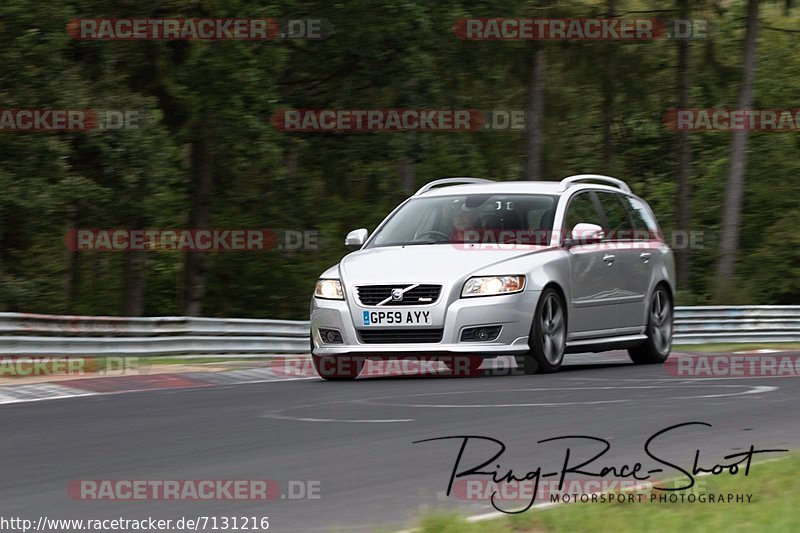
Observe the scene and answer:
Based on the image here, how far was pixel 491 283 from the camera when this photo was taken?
42.8 feet

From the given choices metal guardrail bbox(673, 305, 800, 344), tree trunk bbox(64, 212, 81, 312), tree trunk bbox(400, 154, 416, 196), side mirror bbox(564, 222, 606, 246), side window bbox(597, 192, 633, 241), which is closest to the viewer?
side mirror bbox(564, 222, 606, 246)

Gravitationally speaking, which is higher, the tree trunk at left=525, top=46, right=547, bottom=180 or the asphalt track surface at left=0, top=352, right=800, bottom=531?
the tree trunk at left=525, top=46, right=547, bottom=180

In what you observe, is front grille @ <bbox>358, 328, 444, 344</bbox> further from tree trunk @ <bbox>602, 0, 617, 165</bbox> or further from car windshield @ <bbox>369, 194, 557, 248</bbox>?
tree trunk @ <bbox>602, 0, 617, 165</bbox>

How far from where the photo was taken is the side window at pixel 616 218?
15469 millimetres

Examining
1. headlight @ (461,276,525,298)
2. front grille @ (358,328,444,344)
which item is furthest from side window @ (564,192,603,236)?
front grille @ (358,328,444,344)

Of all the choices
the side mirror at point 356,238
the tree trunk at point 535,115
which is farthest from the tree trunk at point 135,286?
the side mirror at point 356,238

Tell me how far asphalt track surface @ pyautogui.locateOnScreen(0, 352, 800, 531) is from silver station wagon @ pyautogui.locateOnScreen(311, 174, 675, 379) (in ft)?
1.37

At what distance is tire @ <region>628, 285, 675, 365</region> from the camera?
1592 cm

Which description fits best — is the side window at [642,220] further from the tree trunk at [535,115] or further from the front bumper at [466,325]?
the tree trunk at [535,115]

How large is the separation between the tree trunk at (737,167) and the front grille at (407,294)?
25081 mm

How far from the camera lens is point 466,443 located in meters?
8.52

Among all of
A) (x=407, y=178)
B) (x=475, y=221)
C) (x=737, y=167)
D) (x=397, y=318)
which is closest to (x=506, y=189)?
(x=475, y=221)

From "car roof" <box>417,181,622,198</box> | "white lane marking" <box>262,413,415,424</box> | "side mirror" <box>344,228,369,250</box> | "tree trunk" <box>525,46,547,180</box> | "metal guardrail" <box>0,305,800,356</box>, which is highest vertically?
"tree trunk" <box>525,46,547,180</box>

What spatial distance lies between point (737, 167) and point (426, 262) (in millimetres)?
26478
